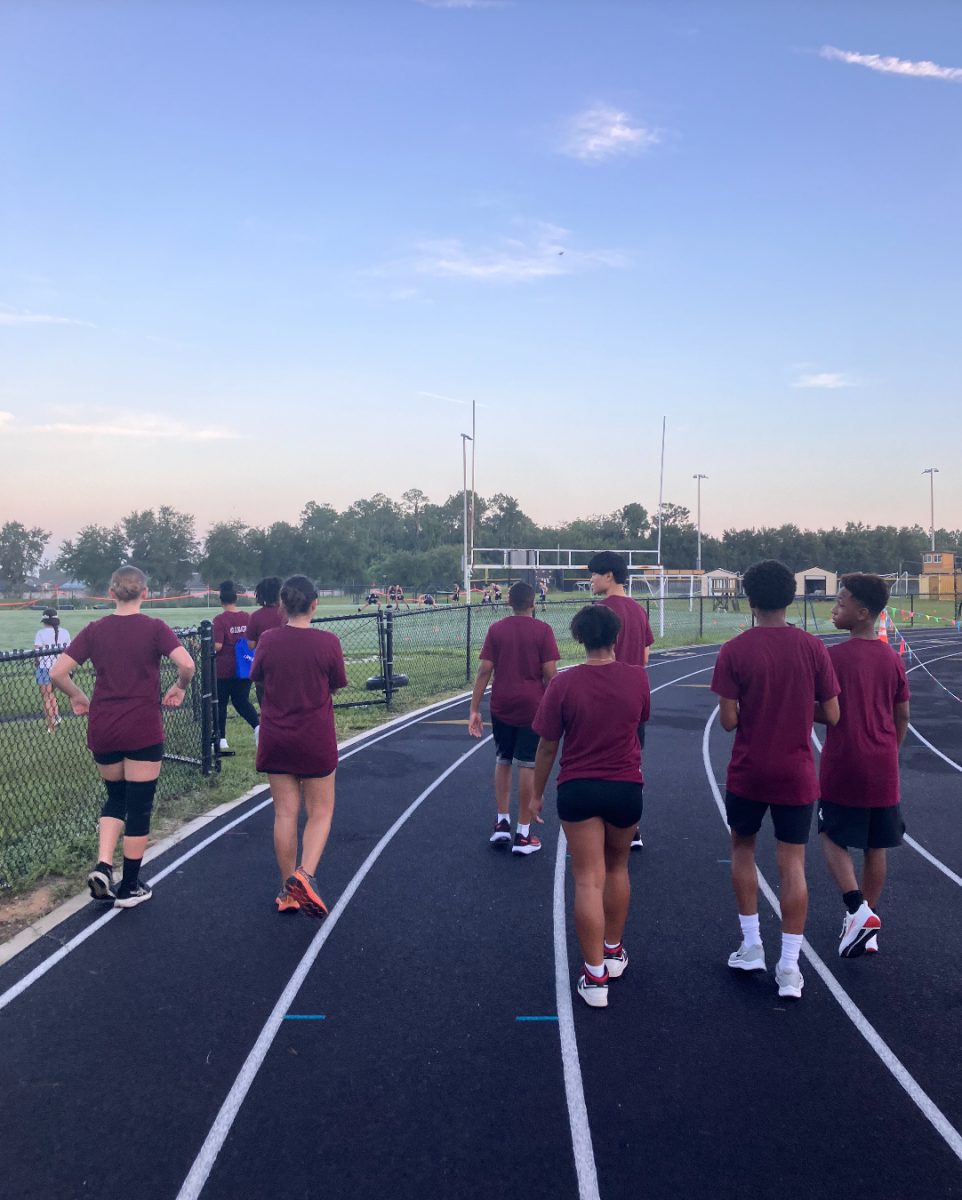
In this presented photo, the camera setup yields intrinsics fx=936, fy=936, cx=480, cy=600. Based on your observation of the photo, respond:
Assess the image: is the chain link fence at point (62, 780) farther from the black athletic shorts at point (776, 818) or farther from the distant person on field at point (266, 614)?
the black athletic shorts at point (776, 818)

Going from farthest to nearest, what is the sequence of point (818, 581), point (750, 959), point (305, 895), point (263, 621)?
Answer: 1. point (818, 581)
2. point (263, 621)
3. point (305, 895)
4. point (750, 959)

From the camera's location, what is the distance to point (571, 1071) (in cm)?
370

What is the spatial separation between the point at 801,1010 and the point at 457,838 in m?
3.27

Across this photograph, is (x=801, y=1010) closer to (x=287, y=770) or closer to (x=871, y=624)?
(x=871, y=624)

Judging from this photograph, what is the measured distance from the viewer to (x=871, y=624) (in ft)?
15.8

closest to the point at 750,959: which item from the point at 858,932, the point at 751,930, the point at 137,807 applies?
the point at 751,930

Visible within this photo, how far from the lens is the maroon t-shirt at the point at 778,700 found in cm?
417

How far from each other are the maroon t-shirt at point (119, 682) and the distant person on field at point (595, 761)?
2.45 metres

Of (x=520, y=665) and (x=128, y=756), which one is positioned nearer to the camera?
(x=128, y=756)

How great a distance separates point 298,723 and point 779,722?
101 inches

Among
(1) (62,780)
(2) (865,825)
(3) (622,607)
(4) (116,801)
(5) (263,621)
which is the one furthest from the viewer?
(5) (263,621)

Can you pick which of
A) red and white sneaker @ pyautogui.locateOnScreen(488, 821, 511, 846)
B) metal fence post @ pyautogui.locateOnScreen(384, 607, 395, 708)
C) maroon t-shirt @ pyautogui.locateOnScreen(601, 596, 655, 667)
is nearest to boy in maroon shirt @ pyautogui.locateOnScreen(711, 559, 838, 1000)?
maroon t-shirt @ pyautogui.locateOnScreen(601, 596, 655, 667)

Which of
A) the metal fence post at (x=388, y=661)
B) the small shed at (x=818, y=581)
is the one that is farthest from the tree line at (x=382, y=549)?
the metal fence post at (x=388, y=661)

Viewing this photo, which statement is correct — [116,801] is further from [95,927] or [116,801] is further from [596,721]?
[596,721]
